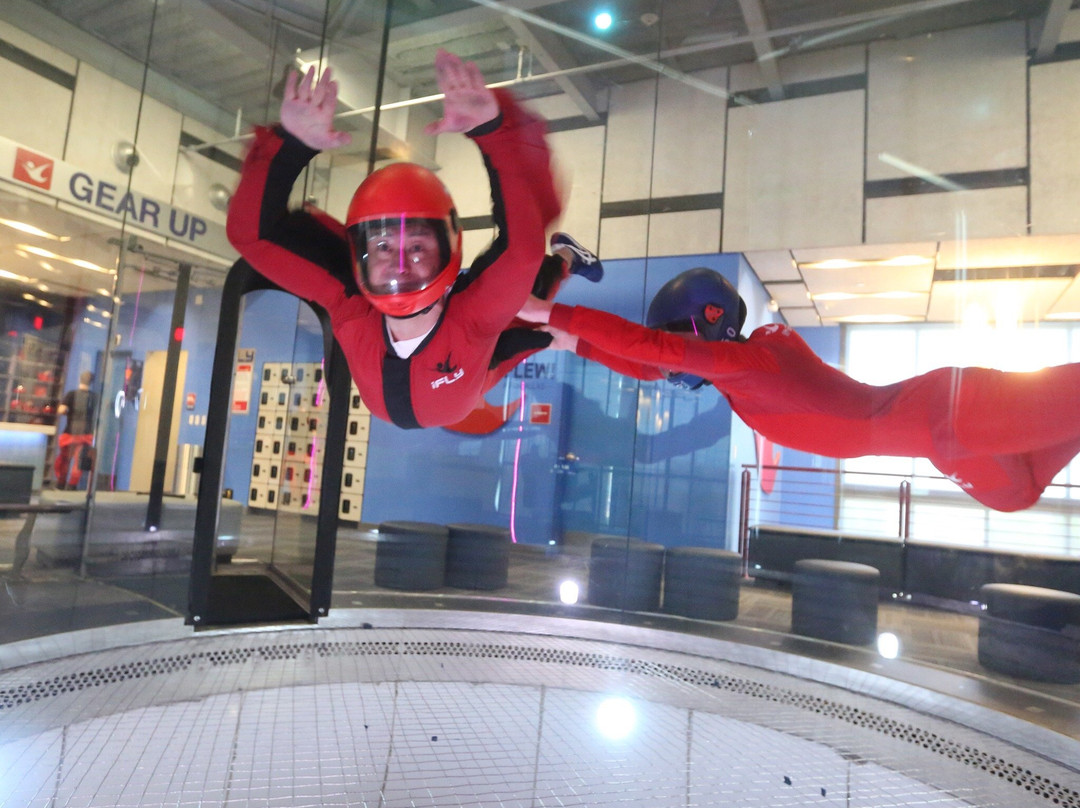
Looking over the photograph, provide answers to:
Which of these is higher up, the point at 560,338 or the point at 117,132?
the point at 117,132

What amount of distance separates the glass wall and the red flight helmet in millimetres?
1898

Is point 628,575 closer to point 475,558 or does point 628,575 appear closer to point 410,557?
point 475,558

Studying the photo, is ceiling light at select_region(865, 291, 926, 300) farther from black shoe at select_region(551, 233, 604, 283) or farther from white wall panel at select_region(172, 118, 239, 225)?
white wall panel at select_region(172, 118, 239, 225)

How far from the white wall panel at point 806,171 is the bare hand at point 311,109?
3637 millimetres

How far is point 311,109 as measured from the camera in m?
1.92

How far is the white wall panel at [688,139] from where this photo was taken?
5113mm

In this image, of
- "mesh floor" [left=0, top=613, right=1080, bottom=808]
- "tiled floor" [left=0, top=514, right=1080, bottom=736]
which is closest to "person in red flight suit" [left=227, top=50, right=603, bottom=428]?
"mesh floor" [left=0, top=613, right=1080, bottom=808]

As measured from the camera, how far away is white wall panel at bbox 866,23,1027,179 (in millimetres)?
4301

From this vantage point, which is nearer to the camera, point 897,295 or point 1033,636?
point 1033,636

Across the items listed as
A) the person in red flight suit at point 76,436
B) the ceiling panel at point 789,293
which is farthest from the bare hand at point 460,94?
the person in red flight suit at point 76,436

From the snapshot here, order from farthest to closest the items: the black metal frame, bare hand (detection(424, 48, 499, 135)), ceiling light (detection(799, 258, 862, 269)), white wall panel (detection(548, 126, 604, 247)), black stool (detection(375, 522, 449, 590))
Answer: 1. black stool (detection(375, 522, 449, 590))
2. white wall panel (detection(548, 126, 604, 247))
3. ceiling light (detection(799, 258, 862, 269))
4. the black metal frame
5. bare hand (detection(424, 48, 499, 135))

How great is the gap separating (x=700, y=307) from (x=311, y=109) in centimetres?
158

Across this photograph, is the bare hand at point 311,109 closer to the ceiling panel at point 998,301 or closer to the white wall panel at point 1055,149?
the ceiling panel at point 998,301

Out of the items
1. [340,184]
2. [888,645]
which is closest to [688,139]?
[340,184]
